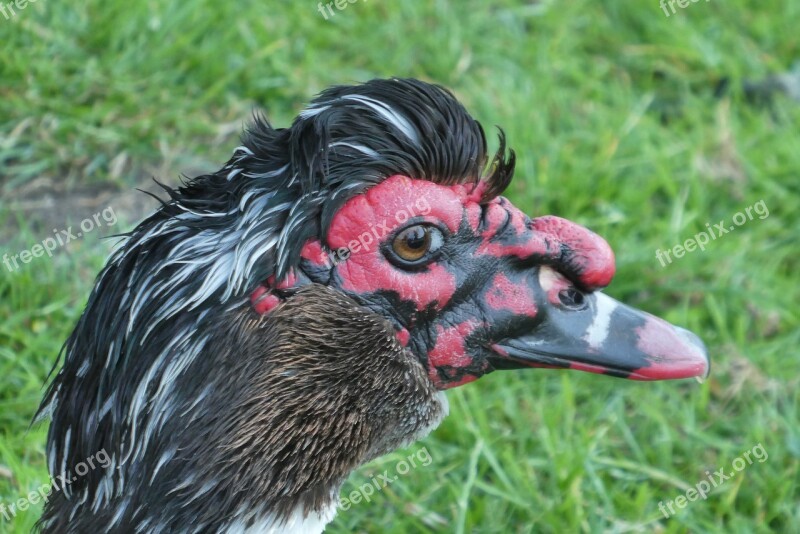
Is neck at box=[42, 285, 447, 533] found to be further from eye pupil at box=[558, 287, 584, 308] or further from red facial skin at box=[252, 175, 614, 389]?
eye pupil at box=[558, 287, 584, 308]

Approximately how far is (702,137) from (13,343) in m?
3.03

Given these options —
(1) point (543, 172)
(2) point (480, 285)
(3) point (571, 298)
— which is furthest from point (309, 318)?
(1) point (543, 172)

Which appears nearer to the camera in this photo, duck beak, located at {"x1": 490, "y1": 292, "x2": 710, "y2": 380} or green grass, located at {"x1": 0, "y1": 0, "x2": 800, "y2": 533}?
duck beak, located at {"x1": 490, "y1": 292, "x2": 710, "y2": 380}

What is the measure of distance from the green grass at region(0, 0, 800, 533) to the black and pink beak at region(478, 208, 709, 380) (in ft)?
3.25

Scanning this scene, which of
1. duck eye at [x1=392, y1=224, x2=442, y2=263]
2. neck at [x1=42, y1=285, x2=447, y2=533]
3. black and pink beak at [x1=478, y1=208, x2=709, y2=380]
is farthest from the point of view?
black and pink beak at [x1=478, y1=208, x2=709, y2=380]

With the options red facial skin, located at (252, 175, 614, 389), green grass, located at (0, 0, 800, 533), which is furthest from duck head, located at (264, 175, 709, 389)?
green grass, located at (0, 0, 800, 533)

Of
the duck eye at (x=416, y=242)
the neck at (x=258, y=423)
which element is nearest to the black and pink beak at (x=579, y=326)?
the duck eye at (x=416, y=242)

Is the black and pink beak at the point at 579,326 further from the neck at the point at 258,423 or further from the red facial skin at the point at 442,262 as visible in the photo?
the neck at the point at 258,423

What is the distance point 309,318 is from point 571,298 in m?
0.58

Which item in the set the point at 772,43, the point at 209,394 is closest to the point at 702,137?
the point at 772,43

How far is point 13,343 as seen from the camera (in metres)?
3.56

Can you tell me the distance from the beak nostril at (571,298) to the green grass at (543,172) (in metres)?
1.04

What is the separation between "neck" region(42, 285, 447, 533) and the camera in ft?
6.63

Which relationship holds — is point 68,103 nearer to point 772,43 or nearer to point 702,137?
point 702,137
